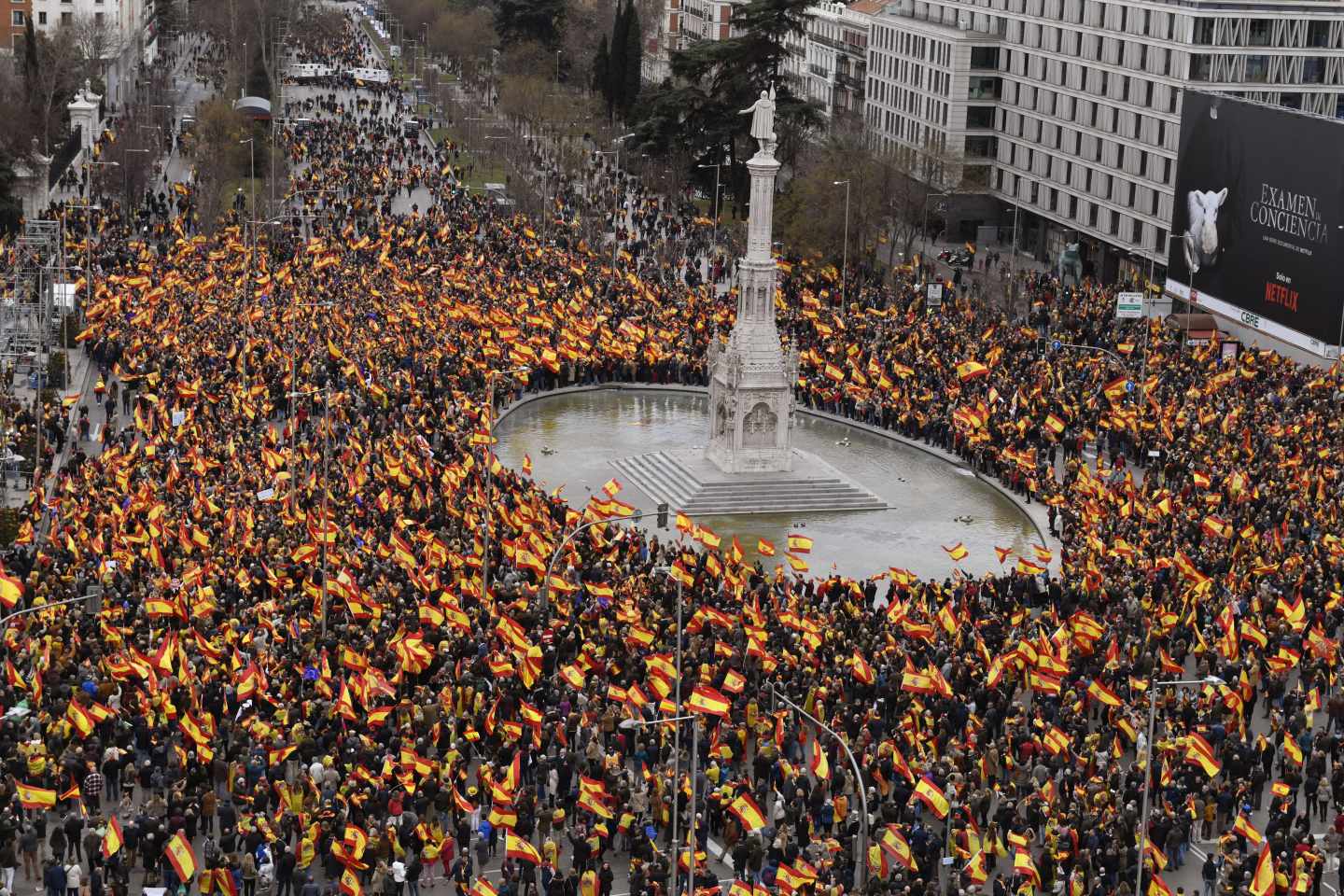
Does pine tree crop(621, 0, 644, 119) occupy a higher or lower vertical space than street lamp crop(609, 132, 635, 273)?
higher

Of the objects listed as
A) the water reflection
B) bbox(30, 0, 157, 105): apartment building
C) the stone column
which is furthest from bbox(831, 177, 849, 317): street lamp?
bbox(30, 0, 157, 105): apartment building

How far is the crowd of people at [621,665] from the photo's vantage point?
1462 inches

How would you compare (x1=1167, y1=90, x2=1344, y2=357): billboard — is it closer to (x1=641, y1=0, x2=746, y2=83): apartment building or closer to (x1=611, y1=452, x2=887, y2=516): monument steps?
(x1=611, y1=452, x2=887, y2=516): monument steps

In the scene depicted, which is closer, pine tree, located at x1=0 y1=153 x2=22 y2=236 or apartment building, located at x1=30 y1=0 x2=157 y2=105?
pine tree, located at x1=0 y1=153 x2=22 y2=236

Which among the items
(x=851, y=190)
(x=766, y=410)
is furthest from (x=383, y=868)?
(x=851, y=190)

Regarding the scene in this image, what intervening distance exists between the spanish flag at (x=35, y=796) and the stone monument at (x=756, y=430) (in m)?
30.5

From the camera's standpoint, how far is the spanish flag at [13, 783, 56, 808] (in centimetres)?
3681

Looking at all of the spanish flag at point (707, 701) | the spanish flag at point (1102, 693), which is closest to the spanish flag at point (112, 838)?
the spanish flag at point (707, 701)

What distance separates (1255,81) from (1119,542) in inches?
1867

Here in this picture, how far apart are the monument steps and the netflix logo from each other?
2364 centimetres

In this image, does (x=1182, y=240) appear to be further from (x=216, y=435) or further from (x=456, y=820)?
(x=456, y=820)

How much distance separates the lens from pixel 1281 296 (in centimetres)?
8238

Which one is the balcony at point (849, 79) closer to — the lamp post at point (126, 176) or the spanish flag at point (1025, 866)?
the lamp post at point (126, 176)

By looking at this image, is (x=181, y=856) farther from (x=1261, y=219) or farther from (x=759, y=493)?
(x=1261, y=219)
